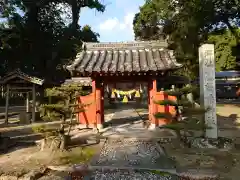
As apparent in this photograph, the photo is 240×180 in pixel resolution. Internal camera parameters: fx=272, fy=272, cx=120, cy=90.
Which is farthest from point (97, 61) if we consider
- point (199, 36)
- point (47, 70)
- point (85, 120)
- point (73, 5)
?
point (73, 5)

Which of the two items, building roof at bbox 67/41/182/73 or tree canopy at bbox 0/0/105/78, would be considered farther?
tree canopy at bbox 0/0/105/78

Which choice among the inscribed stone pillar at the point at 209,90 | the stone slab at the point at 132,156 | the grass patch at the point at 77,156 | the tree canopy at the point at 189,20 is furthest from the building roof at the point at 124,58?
the tree canopy at the point at 189,20

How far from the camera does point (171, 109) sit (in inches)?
590

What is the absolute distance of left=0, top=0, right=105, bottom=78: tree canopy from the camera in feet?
103

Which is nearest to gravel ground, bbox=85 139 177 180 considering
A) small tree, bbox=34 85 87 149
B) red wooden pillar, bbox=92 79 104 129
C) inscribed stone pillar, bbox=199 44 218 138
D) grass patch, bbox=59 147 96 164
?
grass patch, bbox=59 147 96 164

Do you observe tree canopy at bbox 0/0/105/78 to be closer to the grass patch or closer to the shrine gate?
the shrine gate

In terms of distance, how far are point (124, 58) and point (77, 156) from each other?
23.7ft

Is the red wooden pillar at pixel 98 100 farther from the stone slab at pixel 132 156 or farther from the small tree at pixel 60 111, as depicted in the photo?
the stone slab at pixel 132 156

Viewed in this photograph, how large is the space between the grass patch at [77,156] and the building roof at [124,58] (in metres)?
4.42

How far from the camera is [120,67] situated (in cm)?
1371

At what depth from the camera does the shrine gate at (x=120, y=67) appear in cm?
1340

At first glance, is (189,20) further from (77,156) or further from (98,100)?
(77,156)

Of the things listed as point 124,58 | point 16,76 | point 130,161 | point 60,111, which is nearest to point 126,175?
point 130,161

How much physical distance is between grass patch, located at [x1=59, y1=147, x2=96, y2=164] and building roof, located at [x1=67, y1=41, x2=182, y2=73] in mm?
4418
